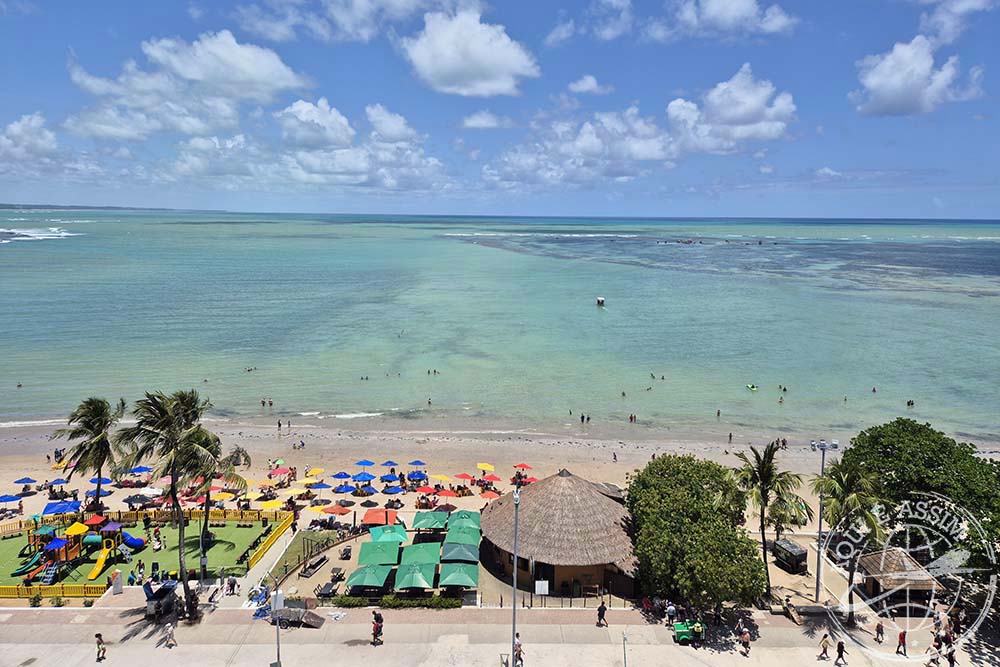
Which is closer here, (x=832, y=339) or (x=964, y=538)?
(x=964, y=538)

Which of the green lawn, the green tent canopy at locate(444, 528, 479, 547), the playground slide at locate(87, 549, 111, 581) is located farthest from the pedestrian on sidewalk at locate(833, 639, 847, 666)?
the playground slide at locate(87, 549, 111, 581)

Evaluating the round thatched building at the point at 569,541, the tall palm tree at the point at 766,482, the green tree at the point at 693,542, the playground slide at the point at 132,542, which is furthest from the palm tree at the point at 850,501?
the playground slide at the point at 132,542

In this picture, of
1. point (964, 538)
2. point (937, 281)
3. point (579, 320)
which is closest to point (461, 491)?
point (964, 538)

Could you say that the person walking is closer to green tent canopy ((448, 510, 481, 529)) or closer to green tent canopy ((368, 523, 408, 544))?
green tent canopy ((448, 510, 481, 529))

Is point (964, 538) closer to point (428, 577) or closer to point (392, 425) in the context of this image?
point (428, 577)

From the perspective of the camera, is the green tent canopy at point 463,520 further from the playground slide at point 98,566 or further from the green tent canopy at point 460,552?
the playground slide at point 98,566

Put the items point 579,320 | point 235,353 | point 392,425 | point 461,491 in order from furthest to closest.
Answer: point 579,320
point 235,353
point 392,425
point 461,491
